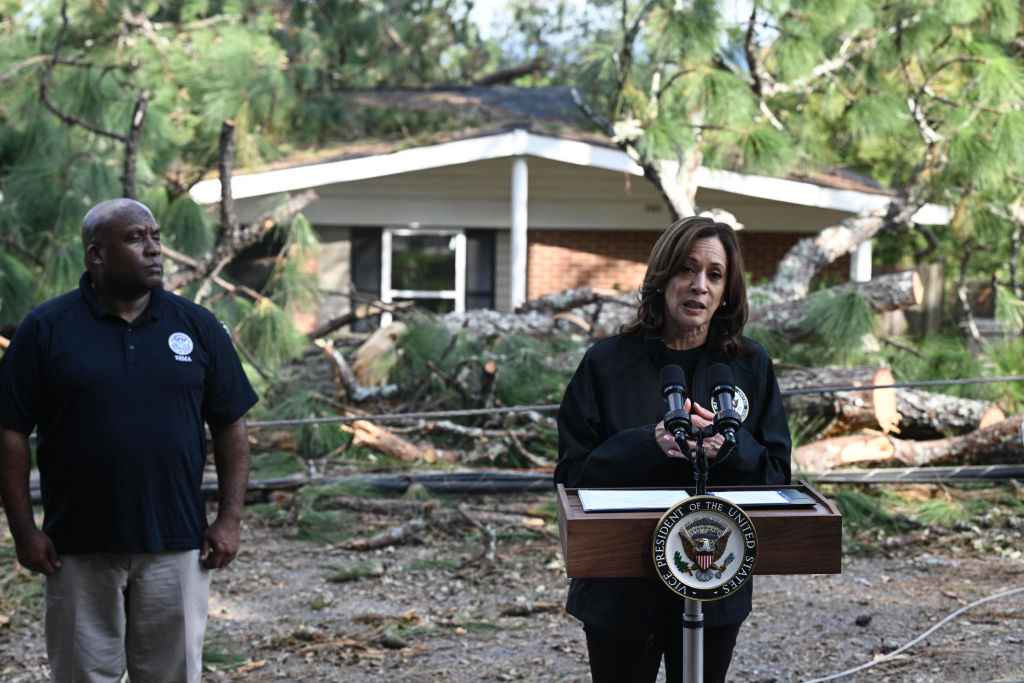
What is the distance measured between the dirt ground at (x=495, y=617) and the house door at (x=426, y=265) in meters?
6.90

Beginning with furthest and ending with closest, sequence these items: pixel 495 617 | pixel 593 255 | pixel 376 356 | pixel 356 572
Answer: pixel 593 255 < pixel 376 356 < pixel 356 572 < pixel 495 617

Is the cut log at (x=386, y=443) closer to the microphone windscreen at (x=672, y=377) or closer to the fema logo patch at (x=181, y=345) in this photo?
the fema logo patch at (x=181, y=345)

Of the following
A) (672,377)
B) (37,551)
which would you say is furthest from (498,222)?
(672,377)

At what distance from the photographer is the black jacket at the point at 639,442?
2.23 meters

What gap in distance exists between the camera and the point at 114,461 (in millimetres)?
2625

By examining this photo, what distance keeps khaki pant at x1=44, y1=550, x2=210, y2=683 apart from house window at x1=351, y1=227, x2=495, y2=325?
973cm

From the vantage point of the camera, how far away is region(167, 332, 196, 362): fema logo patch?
8.90 feet

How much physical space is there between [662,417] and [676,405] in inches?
13.8

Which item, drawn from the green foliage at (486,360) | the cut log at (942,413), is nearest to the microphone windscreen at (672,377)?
the green foliage at (486,360)

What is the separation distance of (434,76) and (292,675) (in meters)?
15.4

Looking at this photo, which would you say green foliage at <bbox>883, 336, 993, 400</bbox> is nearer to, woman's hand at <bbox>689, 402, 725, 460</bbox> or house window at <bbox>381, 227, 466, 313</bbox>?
house window at <bbox>381, 227, 466, 313</bbox>

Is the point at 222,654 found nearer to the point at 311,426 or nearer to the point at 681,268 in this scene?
the point at 681,268

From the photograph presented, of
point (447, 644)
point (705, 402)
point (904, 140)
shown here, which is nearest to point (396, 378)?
point (447, 644)

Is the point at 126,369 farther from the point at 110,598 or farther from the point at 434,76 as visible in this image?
the point at 434,76
